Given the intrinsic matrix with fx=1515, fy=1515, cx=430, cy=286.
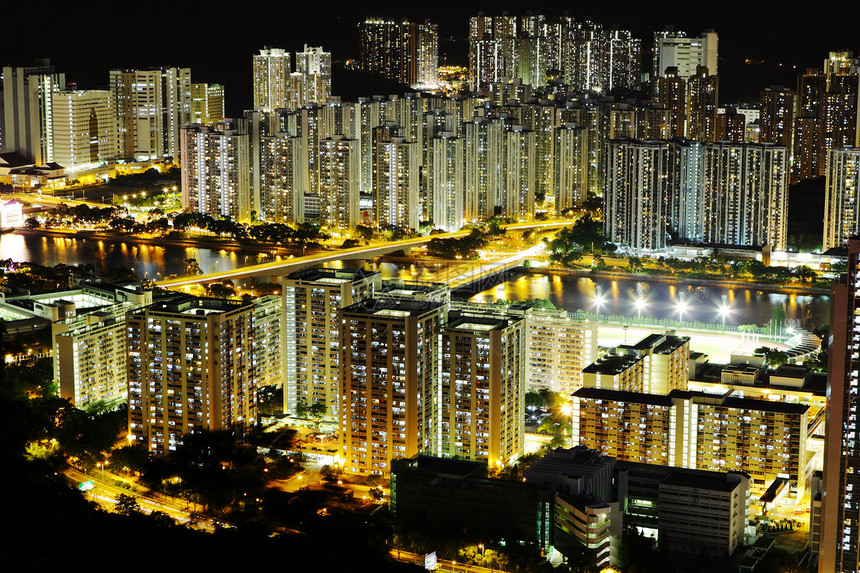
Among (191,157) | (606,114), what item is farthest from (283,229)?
(606,114)

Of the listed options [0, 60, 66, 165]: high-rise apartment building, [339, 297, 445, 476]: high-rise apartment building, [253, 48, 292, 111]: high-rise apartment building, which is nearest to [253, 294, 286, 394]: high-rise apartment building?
[339, 297, 445, 476]: high-rise apartment building

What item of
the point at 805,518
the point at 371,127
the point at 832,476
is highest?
the point at 371,127

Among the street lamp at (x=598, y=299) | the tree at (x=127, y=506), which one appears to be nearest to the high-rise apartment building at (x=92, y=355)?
the tree at (x=127, y=506)

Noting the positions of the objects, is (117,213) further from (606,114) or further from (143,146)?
(606,114)

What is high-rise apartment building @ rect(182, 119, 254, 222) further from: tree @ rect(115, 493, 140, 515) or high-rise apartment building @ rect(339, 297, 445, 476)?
tree @ rect(115, 493, 140, 515)

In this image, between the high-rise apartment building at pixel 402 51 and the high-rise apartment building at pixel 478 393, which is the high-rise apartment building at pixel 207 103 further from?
the high-rise apartment building at pixel 478 393

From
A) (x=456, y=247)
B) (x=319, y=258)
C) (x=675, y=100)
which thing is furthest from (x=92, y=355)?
(x=675, y=100)
